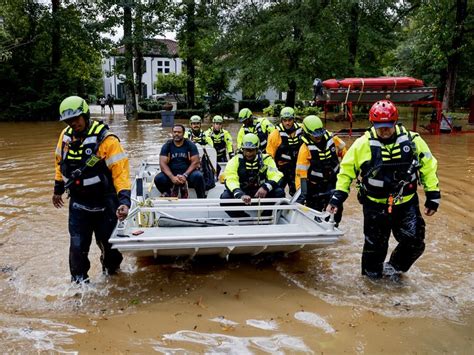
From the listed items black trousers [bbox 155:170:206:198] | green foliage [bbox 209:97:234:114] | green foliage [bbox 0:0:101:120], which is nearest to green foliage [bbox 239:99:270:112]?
green foliage [bbox 209:97:234:114]

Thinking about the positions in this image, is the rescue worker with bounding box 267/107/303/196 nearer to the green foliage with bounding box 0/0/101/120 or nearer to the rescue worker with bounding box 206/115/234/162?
the rescue worker with bounding box 206/115/234/162

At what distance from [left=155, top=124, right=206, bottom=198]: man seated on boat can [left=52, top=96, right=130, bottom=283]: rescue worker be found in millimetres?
1939

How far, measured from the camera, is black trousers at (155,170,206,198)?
6523 millimetres

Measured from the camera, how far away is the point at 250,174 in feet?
19.0

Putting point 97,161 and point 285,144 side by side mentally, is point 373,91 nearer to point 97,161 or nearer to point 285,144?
point 285,144

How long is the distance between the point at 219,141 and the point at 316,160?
3.84 meters

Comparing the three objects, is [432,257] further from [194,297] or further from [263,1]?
[263,1]

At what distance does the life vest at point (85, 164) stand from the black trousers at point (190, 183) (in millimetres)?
2207

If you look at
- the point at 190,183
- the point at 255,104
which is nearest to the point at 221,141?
the point at 190,183

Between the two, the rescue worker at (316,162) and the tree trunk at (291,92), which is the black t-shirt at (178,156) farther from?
the tree trunk at (291,92)

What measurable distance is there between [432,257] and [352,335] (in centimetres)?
232

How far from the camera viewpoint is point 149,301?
14.2 ft

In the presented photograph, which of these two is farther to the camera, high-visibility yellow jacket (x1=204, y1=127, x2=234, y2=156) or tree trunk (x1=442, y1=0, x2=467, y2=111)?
tree trunk (x1=442, y1=0, x2=467, y2=111)

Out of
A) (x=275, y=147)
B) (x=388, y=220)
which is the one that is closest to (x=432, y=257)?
(x=388, y=220)
